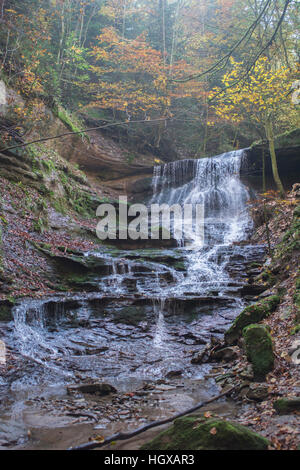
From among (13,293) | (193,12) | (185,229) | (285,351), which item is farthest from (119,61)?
(285,351)

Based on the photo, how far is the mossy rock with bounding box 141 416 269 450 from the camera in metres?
2.14

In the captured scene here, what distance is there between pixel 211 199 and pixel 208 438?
15.2 metres

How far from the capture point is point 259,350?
386 cm

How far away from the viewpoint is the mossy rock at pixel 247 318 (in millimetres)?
→ 5090

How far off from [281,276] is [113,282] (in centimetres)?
434

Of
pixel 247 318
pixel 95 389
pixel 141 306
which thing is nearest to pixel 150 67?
pixel 141 306

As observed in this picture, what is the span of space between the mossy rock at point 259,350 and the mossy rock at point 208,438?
1.59 m

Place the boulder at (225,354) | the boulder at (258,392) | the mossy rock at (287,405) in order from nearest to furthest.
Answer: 1. the mossy rock at (287,405)
2. the boulder at (258,392)
3. the boulder at (225,354)

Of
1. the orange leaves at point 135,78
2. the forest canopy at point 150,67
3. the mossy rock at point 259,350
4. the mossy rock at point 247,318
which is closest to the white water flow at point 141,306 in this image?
the mossy rock at point 247,318

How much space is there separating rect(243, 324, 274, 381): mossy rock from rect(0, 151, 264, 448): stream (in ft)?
2.03

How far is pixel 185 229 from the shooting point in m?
14.1

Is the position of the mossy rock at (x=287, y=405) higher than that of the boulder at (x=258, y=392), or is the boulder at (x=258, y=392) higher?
the mossy rock at (x=287, y=405)

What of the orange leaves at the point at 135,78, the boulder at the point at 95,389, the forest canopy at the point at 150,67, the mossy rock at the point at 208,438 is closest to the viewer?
the mossy rock at the point at 208,438

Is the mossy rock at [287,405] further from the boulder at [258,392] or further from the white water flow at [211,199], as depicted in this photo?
the white water flow at [211,199]
